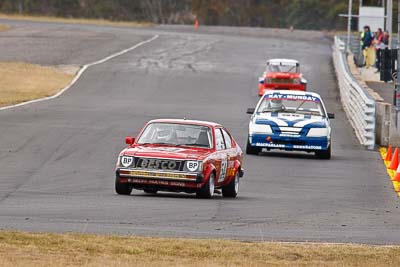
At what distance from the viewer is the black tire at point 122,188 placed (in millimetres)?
17755

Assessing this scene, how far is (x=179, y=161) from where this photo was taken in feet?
56.7

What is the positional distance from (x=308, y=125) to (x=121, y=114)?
33.7 feet

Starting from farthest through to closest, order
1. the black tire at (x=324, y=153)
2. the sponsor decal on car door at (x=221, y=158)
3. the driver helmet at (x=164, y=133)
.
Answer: the black tire at (x=324, y=153) → the driver helmet at (x=164, y=133) → the sponsor decal on car door at (x=221, y=158)

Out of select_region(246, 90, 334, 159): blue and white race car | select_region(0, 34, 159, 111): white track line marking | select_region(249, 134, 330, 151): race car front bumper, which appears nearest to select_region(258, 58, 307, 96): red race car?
select_region(0, 34, 159, 111): white track line marking

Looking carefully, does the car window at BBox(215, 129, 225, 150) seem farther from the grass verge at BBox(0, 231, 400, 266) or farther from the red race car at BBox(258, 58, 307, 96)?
the red race car at BBox(258, 58, 307, 96)

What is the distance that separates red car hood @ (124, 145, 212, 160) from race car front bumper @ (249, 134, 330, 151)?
29.4 ft

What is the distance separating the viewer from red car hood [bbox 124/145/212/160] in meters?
17.4

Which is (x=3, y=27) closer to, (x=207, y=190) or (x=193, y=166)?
(x=207, y=190)

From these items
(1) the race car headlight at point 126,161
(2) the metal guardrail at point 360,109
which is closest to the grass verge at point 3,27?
(2) the metal guardrail at point 360,109

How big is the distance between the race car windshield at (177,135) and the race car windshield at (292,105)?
9.40 m

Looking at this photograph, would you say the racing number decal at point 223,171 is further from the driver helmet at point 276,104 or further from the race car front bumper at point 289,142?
the driver helmet at point 276,104

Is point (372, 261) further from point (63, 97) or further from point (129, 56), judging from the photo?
point (129, 56)

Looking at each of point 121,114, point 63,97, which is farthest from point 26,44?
point 121,114

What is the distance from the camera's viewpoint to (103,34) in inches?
2940
